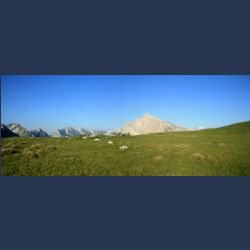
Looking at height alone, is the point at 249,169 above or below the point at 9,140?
below

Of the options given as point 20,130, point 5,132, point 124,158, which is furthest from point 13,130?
point 124,158

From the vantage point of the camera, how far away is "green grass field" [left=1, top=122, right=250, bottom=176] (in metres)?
16.4

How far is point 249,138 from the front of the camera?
872 inches

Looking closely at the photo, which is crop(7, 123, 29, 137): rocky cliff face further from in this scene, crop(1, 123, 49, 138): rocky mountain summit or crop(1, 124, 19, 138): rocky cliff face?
crop(1, 124, 19, 138): rocky cliff face

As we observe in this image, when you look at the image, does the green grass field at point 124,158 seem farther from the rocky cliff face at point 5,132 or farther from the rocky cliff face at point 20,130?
the rocky cliff face at point 20,130

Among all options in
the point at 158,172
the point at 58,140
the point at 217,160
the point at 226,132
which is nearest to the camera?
the point at 158,172

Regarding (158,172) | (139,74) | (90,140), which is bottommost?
(158,172)

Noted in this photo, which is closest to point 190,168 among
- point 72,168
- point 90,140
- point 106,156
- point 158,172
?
point 158,172

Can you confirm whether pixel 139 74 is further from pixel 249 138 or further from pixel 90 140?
pixel 249 138

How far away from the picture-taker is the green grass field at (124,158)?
16.4 meters

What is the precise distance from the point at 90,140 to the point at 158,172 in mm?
9300

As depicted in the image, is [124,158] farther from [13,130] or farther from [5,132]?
[13,130]

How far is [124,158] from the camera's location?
58.3 feet

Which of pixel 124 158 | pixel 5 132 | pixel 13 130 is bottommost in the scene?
pixel 124 158
